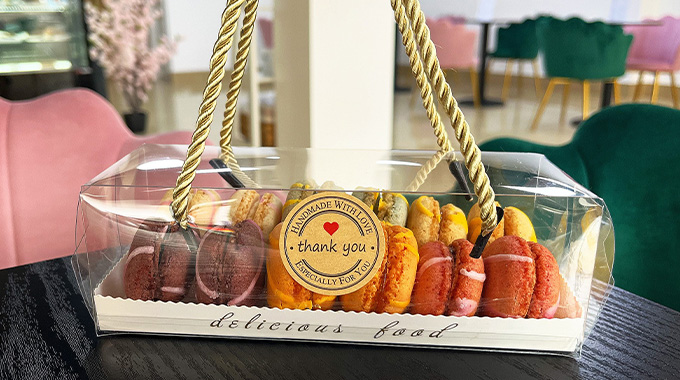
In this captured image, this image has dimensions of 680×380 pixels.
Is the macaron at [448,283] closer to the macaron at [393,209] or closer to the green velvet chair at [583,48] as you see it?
the macaron at [393,209]

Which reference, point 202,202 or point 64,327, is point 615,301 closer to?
point 202,202

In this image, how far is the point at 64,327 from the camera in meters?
0.61

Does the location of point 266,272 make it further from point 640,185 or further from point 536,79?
point 536,79

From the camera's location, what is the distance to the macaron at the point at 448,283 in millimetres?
555

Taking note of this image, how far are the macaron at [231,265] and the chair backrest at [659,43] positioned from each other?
517cm

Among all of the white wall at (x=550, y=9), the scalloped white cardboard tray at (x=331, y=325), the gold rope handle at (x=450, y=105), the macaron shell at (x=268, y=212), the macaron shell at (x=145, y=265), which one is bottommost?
the scalloped white cardboard tray at (x=331, y=325)

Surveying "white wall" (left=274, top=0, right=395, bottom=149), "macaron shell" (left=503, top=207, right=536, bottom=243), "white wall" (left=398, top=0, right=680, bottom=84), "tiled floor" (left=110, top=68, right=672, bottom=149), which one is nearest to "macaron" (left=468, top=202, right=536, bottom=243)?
"macaron shell" (left=503, top=207, right=536, bottom=243)

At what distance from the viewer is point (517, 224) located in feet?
1.94

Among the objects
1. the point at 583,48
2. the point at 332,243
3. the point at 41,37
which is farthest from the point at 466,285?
the point at 583,48

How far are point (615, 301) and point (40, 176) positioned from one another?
3.63ft

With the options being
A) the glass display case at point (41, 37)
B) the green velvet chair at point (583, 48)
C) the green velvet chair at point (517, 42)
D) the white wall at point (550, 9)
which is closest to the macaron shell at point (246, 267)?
the glass display case at point (41, 37)

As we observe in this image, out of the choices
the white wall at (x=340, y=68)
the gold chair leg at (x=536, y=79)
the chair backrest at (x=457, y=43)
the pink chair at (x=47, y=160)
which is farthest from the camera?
the gold chair leg at (x=536, y=79)

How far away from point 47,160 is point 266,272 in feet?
2.76

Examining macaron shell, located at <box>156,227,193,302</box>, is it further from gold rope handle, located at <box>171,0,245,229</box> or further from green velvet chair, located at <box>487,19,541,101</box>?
green velvet chair, located at <box>487,19,541,101</box>
